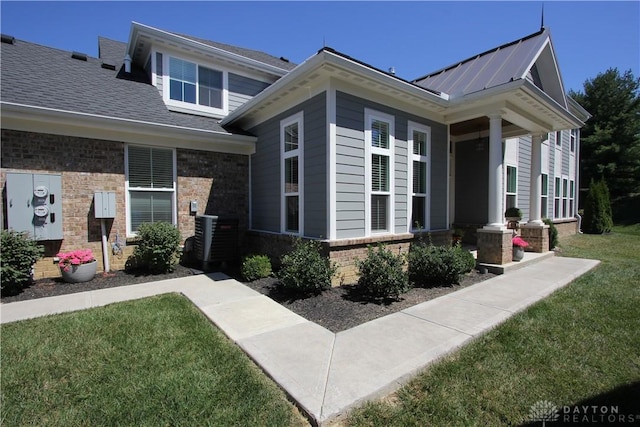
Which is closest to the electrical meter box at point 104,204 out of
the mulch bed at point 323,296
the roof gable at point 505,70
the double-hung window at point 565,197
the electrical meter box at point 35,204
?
the electrical meter box at point 35,204

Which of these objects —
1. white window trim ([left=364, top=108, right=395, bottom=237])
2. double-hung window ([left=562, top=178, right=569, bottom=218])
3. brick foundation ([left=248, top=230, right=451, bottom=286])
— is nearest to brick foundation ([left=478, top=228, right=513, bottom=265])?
brick foundation ([left=248, top=230, right=451, bottom=286])

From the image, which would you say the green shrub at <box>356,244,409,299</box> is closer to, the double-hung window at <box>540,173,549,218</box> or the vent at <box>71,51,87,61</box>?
the vent at <box>71,51,87,61</box>

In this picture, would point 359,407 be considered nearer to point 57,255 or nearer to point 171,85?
point 57,255

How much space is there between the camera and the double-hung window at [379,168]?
604cm

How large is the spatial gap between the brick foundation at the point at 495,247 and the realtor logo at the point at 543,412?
4898 mm

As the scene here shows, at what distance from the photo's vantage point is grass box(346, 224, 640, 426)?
222 centimetres

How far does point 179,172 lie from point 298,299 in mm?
4640

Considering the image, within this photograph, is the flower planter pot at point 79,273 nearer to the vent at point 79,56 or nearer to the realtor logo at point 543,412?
the vent at point 79,56

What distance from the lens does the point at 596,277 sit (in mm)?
6035

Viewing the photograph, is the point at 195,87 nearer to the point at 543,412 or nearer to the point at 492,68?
the point at 492,68

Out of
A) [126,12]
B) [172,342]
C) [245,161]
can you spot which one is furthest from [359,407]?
[126,12]

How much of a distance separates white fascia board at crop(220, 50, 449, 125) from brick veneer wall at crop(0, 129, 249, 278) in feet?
8.25

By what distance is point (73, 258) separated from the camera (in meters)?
5.83

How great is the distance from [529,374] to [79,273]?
23.8 ft
